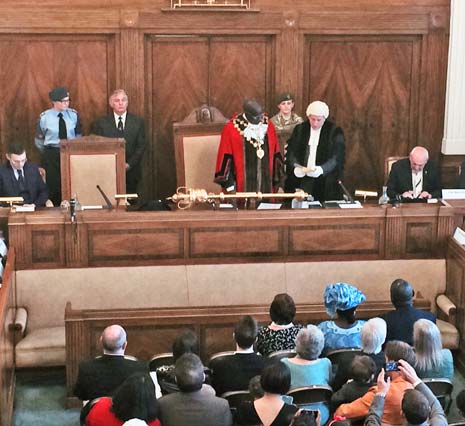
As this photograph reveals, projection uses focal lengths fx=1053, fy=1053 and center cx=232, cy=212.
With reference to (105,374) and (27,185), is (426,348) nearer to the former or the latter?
(105,374)

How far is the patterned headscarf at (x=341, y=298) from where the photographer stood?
239 inches

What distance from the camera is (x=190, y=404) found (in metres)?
4.95

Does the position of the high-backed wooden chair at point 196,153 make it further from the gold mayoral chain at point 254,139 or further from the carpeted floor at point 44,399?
the carpeted floor at point 44,399

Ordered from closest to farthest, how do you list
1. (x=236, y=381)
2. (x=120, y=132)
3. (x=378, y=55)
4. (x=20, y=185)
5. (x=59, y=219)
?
(x=236, y=381), (x=59, y=219), (x=20, y=185), (x=120, y=132), (x=378, y=55)

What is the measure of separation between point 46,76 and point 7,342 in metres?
3.81

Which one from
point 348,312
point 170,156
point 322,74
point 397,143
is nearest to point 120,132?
point 170,156

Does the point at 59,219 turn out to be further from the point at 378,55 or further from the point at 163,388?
the point at 378,55

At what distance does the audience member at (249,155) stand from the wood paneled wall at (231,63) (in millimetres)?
1316

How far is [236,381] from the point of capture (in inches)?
216

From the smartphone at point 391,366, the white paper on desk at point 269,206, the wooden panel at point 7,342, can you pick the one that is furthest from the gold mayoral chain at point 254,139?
the smartphone at point 391,366

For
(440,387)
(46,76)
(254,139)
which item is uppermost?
(46,76)

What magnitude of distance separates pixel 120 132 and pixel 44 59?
3.46ft

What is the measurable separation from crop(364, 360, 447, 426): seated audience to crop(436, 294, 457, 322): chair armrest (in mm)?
2214

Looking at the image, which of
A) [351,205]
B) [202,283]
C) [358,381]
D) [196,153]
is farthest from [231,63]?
[358,381]
